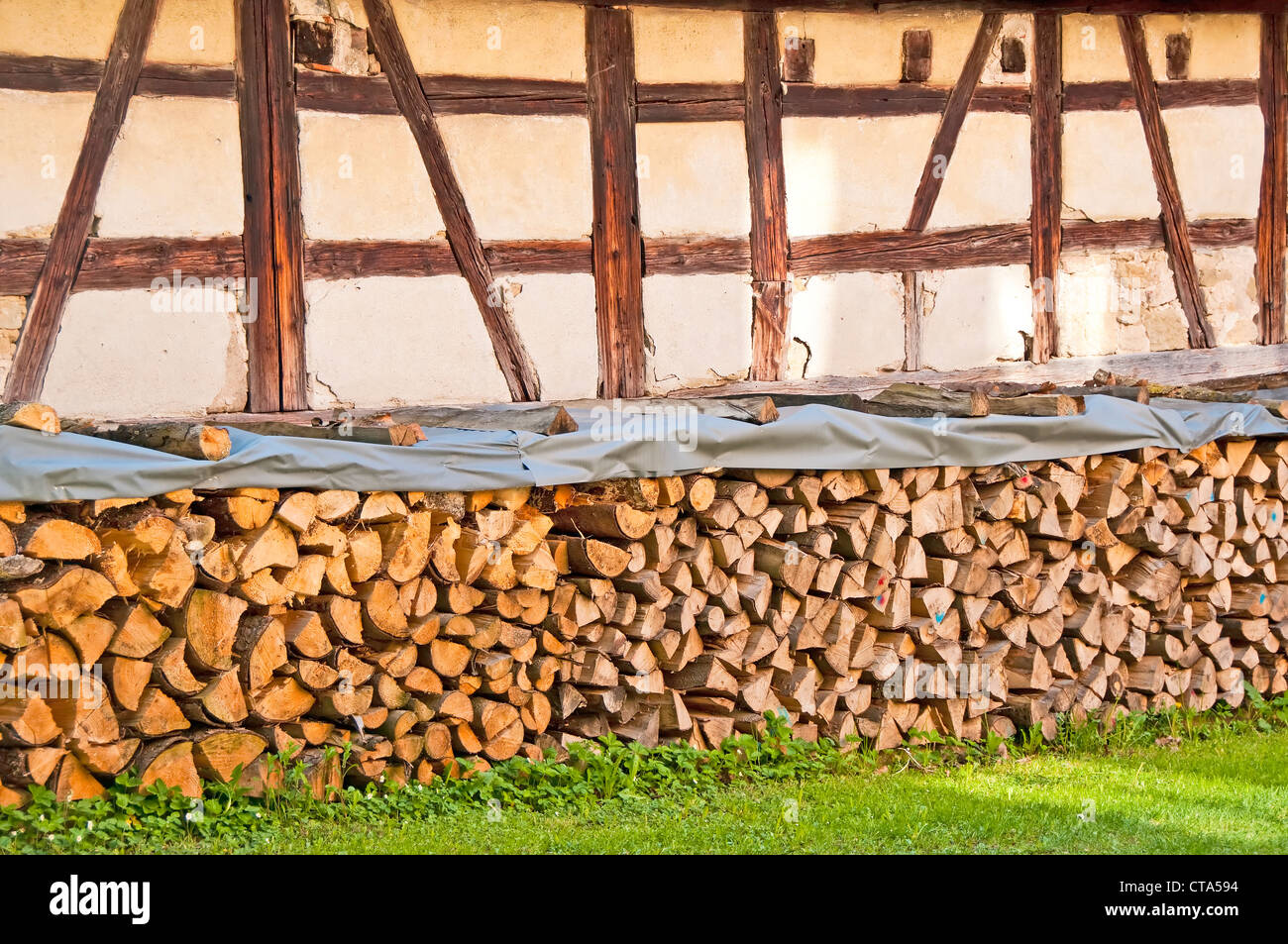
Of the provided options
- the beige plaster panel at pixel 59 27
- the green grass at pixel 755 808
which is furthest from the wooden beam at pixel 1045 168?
the beige plaster panel at pixel 59 27

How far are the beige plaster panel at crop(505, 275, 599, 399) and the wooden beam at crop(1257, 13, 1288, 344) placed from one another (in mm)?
4712

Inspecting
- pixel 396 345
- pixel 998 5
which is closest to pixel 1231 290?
pixel 998 5

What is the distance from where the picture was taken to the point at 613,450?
5.43 meters

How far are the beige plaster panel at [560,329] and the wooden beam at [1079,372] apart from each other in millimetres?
585

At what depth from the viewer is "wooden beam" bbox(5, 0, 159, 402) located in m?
6.10

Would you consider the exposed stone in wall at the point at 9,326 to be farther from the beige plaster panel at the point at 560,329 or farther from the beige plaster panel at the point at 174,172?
the beige plaster panel at the point at 560,329

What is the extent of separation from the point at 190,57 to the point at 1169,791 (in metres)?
5.59

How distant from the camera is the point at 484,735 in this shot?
5.35 meters

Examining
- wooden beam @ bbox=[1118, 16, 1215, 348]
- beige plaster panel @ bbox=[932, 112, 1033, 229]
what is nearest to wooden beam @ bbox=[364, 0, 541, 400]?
beige plaster panel @ bbox=[932, 112, 1033, 229]

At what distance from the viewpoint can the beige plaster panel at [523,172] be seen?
7.00 meters

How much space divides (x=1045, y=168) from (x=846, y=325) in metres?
1.68

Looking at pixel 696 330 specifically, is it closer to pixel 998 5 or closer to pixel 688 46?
pixel 688 46

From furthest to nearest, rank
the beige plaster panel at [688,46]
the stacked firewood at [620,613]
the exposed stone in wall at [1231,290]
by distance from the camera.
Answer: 1. the exposed stone in wall at [1231,290]
2. the beige plaster panel at [688,46]
3. the stacked firewood at [620,613]
